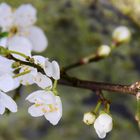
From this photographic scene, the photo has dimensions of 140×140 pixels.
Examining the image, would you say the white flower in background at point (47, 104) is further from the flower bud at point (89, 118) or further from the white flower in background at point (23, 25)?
the white flower in background at point (23, 25)

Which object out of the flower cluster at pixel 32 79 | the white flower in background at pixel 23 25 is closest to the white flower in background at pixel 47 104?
the flower cluster at pixel 32 79

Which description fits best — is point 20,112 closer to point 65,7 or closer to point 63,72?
point 65,7

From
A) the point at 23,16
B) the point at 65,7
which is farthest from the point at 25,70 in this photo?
the point at 65,7

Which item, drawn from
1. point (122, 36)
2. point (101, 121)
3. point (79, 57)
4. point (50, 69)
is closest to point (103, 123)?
point (101, 121)

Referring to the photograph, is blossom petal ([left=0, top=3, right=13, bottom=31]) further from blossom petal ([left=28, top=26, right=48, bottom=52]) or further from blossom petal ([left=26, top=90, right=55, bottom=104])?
blossom petal ([left=26, top=90, right=55, bottom=104])

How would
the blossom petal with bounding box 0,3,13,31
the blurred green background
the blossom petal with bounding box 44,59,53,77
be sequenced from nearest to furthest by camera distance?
the blossom petal with bounding box 44,59,53,77 < the blossom petal with bounding box 0,3,13,31 < the blurred green background

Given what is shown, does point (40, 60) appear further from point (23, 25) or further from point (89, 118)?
point (23, 25)

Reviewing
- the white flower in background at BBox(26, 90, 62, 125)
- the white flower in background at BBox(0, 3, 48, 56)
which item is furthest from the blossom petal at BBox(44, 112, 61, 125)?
the white flower in background at BBox(0, 3, 48, 56)
